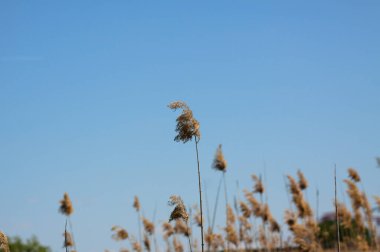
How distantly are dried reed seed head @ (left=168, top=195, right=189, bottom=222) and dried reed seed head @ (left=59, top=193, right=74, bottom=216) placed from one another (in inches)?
261

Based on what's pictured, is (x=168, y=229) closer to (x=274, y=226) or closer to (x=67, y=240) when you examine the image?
(x=274, y=226)

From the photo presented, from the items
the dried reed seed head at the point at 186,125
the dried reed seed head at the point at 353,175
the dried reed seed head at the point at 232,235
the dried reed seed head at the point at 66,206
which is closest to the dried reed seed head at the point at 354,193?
the dried reed seed head at the point at 353,175

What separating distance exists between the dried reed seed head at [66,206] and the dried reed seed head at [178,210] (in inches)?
261

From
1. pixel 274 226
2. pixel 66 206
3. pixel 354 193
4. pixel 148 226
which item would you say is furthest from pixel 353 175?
pixel 66 206

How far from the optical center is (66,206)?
468 inches

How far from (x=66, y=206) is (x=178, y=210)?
6.78m

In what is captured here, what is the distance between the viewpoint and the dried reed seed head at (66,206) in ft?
38.8

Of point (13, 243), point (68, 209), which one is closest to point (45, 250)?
point (13, 243)

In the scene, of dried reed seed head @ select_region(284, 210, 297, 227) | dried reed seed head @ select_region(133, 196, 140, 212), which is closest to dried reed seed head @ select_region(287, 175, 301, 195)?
dried reed seed head @ select_region(284, 210, 297, 227)

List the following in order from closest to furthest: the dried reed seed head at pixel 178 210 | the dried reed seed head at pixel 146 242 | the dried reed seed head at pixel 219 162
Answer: the dried reed seed head at pixel 178 210
the dried reed seed head at pixel 219 162
the dried reed seed head at pixel 146 242

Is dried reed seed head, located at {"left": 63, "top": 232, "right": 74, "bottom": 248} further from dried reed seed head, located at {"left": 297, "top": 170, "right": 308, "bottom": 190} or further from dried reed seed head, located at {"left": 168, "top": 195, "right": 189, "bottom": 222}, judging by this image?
dried reed seed head, located at {"left": 297, "top": 170, "right": 308, "bottom": 190}

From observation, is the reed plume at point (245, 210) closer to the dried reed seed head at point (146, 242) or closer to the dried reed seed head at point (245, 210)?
the dried reed seed head at point (245, 210)

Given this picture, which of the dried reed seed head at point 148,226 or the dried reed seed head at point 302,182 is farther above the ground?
the dried reed seed head at point 302,182

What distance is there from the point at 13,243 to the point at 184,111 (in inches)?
1604
